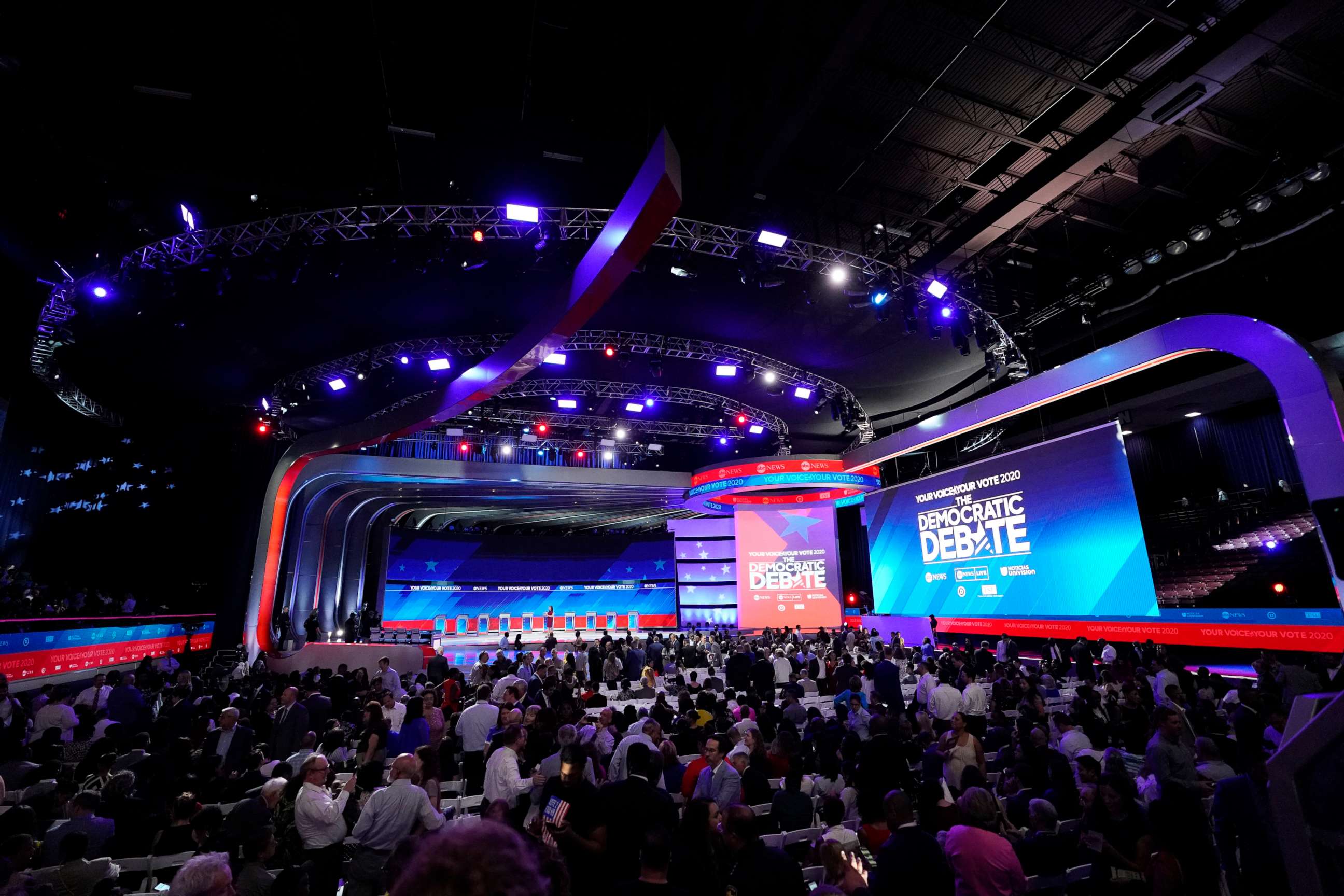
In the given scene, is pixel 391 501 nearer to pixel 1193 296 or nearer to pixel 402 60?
pixel 402 60

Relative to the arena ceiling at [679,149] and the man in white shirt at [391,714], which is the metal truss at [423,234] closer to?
the arena ceiling at [679,149]

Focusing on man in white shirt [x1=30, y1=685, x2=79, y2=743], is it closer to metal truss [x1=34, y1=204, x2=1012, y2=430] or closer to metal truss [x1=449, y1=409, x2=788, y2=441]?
metal truss [x1=34, y1=204, x2=1012, y2=430]

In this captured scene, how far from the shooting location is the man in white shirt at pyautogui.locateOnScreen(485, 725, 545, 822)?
13.9 feet

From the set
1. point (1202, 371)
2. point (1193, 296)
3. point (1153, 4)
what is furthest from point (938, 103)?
point (1202, 371)

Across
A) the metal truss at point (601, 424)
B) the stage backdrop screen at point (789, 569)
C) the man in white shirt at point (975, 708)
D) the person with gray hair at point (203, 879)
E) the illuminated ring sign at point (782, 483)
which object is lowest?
the man in white shirt at point (975, 708)

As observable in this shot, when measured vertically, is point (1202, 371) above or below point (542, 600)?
above

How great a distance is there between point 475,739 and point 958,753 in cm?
432

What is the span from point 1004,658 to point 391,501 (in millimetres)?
21317

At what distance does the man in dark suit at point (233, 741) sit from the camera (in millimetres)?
5871

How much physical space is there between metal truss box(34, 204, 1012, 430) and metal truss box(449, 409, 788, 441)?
993 centimetres

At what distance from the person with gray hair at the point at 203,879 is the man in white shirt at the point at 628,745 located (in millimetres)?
2493

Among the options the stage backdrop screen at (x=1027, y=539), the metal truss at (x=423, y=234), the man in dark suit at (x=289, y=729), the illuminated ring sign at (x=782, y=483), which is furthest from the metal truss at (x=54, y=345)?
the stage backdrop screen at (x=1027, y=539)

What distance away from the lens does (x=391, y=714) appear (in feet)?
23.0

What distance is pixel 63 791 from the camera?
16.0 ft
